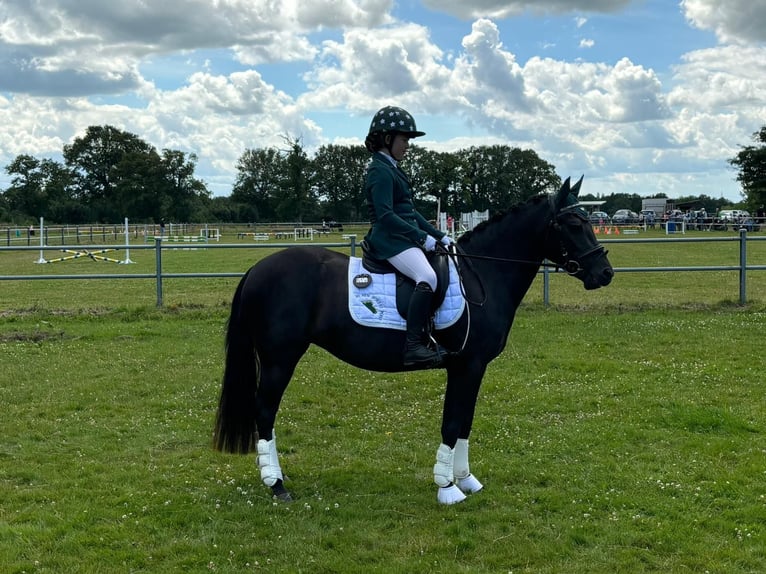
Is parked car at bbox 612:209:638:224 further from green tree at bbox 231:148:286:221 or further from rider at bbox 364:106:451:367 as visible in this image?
rider at bbox 364:106:451:367

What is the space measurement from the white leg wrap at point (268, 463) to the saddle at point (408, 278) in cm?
147

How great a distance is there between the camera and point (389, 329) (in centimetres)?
497

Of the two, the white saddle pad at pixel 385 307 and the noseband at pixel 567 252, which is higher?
the noseband at pixel 567 252

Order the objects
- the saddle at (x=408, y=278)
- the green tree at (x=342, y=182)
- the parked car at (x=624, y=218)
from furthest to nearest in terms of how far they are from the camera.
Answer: the green tree at (x=342, y=182) < the parked car at (x=624, y=218) < the saddle at (x=408, y=278)

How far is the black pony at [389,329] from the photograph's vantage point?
197 inches

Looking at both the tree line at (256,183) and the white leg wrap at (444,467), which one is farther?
the tree line at (256,183)

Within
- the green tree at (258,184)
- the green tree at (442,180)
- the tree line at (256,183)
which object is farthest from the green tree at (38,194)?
the green tree at (442,180)

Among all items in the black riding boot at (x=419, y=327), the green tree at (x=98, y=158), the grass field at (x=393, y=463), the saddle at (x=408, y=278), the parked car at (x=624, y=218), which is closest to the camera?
the grass field at (x=393, y=463)

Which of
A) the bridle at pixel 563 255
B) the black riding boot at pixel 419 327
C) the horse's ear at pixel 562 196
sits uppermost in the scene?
the horse's ear at pixel 562 196

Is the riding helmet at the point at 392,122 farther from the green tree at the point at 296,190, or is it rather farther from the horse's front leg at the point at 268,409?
the green tree at the point at 296,190

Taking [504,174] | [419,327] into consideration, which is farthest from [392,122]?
[504,174]

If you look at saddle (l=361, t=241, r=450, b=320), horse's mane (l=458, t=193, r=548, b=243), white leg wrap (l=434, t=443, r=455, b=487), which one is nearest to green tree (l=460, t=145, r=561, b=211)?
horse's mane (l=458, t=193, r=548, b=243)

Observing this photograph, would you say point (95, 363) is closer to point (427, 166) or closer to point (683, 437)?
point (683, 437)

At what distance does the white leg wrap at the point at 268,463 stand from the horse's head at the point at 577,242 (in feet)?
8.85
